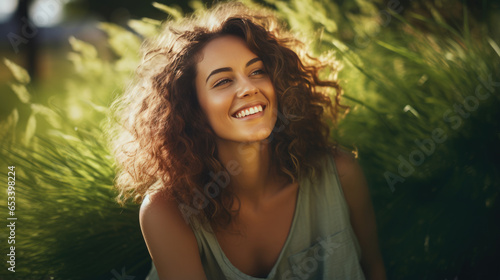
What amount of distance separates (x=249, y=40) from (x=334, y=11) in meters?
0.97

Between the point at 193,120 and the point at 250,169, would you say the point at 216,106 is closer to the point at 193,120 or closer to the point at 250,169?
the point at 193,120

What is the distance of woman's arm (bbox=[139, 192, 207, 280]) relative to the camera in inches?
64.1

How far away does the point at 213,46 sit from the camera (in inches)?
66.1

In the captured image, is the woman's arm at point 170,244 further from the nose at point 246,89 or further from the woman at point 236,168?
the nose at point 246,89

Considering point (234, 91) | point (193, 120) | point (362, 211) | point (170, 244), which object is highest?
point (234, 91)

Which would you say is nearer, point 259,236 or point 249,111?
point 249,111

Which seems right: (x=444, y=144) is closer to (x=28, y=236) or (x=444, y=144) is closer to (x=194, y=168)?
(x=194, y=168)

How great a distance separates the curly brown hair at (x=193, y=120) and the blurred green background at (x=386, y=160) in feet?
0.74

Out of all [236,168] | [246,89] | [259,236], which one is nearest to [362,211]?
[259,236]

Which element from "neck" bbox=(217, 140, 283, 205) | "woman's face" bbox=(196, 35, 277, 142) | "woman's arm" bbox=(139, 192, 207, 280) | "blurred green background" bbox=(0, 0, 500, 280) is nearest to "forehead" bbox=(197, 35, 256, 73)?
"woman's face" bbox=(196, 35, 277, 142)

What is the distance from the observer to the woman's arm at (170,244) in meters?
Answer: 1.63

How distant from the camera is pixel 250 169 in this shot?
1.79 m

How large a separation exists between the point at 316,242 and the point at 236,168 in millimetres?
449

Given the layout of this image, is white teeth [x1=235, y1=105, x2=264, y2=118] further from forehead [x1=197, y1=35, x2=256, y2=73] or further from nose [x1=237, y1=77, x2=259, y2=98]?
forehead [x1=197, y1=35, x2=256, y2=73]
